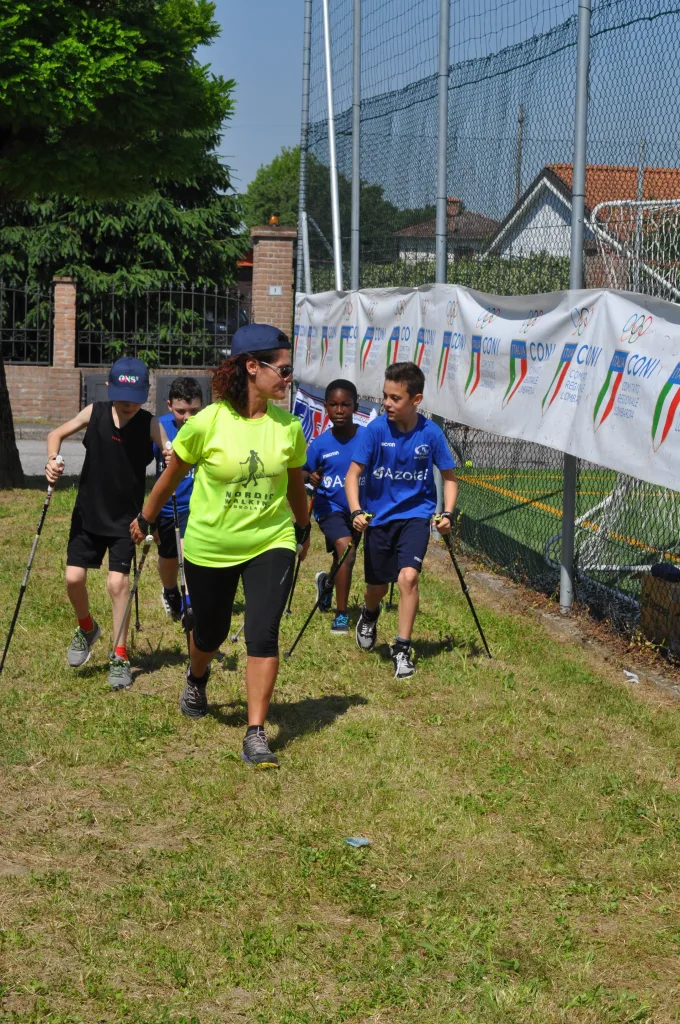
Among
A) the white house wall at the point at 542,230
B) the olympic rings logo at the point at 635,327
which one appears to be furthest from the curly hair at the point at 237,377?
the white house wall at the point at 542,230

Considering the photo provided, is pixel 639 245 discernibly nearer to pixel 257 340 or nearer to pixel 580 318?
pixel 580 318

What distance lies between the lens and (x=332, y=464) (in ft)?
27.9

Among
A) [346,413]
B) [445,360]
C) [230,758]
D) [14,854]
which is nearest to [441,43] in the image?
[445,360]

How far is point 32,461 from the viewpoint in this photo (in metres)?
18.6

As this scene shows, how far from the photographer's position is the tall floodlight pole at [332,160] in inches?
572

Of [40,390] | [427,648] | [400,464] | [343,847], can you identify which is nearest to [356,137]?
[400,464]

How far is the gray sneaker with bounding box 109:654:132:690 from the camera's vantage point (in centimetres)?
686

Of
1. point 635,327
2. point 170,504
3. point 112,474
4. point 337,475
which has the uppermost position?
point 635,327

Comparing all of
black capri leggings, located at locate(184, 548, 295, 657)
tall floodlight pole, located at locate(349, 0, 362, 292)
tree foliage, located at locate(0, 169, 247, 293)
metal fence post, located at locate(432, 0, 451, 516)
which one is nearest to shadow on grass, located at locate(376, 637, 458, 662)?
black capri leggings, located at locate(184, 548, 295, 657)

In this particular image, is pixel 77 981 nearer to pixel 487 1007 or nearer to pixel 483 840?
pixel 487 1007

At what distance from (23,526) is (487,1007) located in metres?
9.17

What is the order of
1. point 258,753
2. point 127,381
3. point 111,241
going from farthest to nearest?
point 111,241 → point 127,381 → point 258,753

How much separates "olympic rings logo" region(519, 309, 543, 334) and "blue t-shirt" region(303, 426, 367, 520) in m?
1.32

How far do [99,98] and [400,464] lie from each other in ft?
24.9
